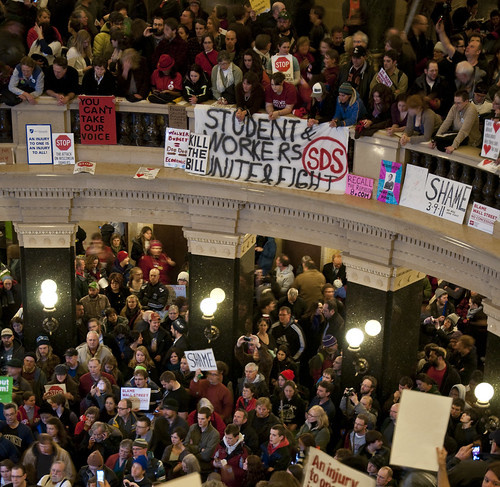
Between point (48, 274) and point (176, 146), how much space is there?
2.79 metres

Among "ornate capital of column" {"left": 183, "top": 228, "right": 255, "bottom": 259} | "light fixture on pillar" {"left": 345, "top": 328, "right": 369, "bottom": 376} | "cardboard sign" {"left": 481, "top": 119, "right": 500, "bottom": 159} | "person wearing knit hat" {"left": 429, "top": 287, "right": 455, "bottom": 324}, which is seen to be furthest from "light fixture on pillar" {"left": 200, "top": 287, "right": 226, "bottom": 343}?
"cardboard sign" {"left": 481, "top": 119, "right": 500, "bottom": 159}

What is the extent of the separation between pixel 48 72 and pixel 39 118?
730 millimetres

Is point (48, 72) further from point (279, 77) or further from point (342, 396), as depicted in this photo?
point (342, 396)

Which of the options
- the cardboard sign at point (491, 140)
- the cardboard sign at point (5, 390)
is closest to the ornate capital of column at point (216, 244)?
the cardboard sign at point (5, 390)

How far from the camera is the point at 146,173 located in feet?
56.4

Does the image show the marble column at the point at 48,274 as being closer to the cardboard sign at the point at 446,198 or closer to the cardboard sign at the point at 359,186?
the cardboard sign at the point at 359,186

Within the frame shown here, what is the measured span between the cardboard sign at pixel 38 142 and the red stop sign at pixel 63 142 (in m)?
0.12

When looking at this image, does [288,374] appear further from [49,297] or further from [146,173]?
[49,297]

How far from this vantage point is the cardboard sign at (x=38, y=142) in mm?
17312

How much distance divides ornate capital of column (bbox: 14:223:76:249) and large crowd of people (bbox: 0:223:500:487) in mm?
838

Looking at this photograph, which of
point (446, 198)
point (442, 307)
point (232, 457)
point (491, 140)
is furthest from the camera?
point (442, 307)

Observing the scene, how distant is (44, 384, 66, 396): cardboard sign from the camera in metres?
15.9

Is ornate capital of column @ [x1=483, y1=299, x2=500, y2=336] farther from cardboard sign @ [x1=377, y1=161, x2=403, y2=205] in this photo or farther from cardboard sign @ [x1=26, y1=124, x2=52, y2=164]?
cardboard sign @ [x1=26, y1=124, x2=52, y2=164]

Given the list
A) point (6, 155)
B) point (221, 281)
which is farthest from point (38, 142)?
point (221, 281)
